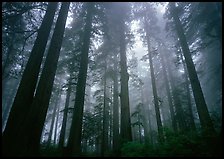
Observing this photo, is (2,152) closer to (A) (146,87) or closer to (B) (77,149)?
(B) (77,149)

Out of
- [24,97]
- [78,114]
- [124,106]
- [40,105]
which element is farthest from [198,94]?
[24,97]

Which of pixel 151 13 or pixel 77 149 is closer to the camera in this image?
pixel 77 149

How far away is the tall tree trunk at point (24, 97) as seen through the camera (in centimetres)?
527

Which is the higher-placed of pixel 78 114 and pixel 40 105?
pixel 78 114

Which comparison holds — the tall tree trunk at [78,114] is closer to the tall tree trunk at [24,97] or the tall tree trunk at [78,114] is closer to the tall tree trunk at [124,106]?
the tall tree trunk at [124,106]

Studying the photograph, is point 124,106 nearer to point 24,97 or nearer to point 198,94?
point 198,94

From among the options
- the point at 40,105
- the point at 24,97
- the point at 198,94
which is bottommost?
the point at 40,105

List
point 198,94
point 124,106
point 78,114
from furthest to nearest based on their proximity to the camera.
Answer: point 124,106 → point 198,94 → point 78,114

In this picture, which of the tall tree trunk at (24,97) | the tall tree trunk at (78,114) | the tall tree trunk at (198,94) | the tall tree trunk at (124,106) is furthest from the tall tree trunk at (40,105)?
the tall tree trunk at (198,94)

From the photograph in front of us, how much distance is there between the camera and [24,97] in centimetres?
621

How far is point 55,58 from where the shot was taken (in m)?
Result: 7.58

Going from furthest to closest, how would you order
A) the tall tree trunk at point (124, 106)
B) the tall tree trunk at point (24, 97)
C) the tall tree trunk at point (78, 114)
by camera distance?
the tall tree trunk at point (124, 106)
the tall tree trunk at point (78, 114)
the tall tree trunk at point (24, 97)

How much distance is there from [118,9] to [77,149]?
11031 mm

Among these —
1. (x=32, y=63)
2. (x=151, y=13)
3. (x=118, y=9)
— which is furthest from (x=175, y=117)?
(x=32, y=63)
